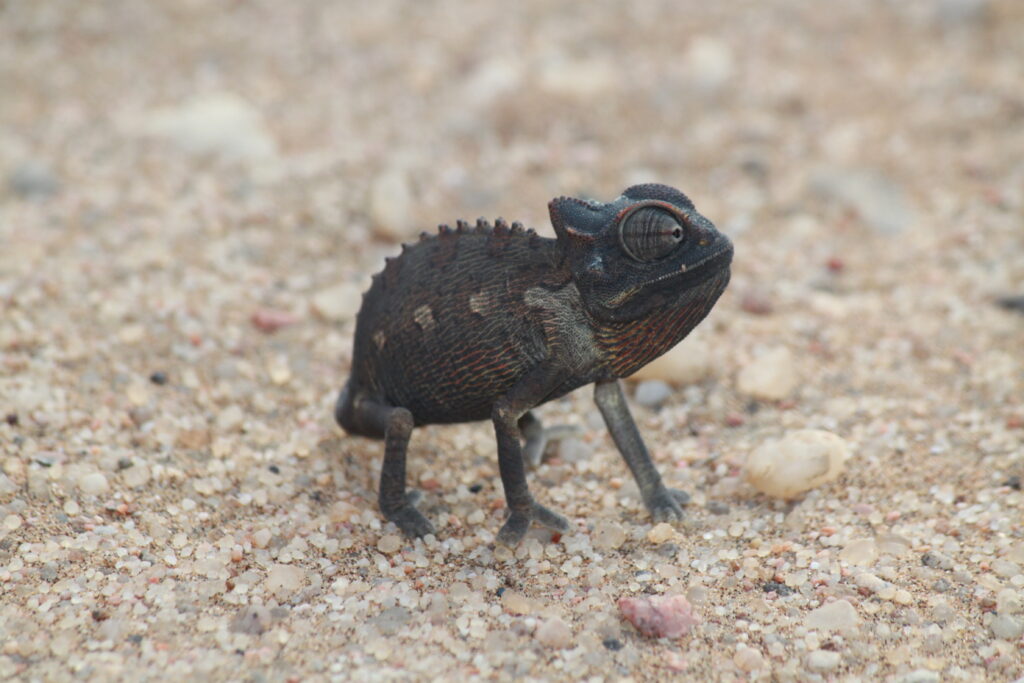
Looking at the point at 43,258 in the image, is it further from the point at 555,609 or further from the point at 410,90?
the point at 555,609

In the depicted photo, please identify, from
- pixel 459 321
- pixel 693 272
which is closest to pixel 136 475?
pixel 459 321

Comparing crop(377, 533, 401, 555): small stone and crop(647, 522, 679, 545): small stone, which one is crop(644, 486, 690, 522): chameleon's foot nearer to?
crop(647, 522, 679, 545): small stone

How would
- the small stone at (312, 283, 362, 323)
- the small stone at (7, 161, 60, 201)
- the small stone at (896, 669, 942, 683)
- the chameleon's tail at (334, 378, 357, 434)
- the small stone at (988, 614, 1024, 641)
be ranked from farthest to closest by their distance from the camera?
the small stone at (7, 161, 60, 201) < the small stone at (312, 283, 362, 323) < the chameleon's tail at (334, 378, 357, 434) < the small stone at (988, 614, 1024, 641) < the small stone at (896, 669, 942, 683)

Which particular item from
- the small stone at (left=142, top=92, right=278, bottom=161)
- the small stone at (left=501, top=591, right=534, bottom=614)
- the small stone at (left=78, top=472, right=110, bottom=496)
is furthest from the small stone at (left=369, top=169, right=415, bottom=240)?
the small stone at (left=501, top=591, right=534, bottom=614)

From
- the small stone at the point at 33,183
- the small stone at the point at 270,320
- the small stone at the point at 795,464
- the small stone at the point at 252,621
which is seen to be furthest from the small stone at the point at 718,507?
the small stone at the point at 33,183

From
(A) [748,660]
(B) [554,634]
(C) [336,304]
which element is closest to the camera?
(A) [748,660]

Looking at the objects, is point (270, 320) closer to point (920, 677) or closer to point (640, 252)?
point (640, 252)

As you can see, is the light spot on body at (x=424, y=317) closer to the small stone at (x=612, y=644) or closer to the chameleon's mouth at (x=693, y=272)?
the chameleon's mouth at (x=693, y=272)
